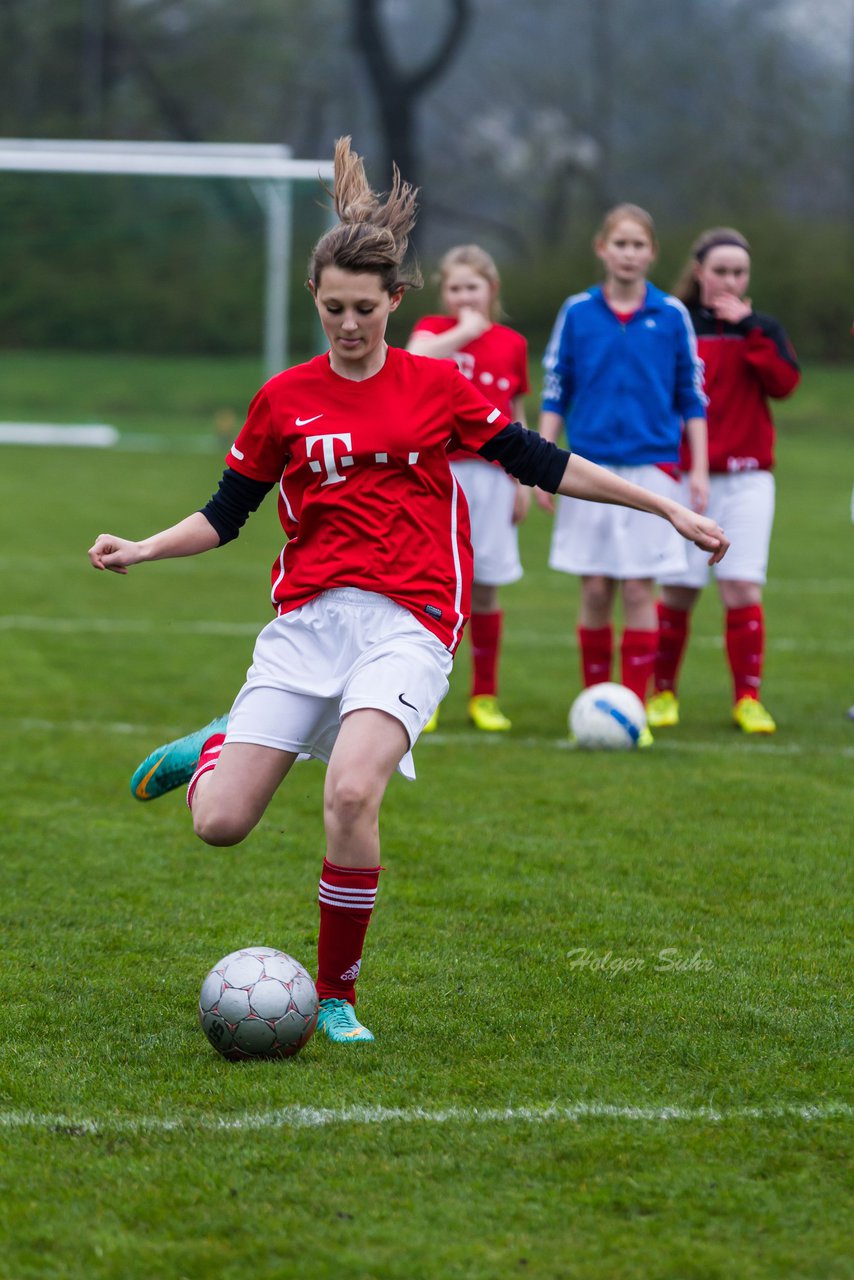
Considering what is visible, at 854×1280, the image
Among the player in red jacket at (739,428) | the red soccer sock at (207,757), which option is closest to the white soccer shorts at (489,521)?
the player in red jacket at (739,428)

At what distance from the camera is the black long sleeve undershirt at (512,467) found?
13.6 ft

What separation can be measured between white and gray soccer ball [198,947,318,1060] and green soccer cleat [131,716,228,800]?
827mm

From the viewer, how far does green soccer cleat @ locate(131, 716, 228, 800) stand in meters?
4.60

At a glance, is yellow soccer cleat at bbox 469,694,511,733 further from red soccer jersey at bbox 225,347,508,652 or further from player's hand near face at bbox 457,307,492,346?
red soccer jersey at bbox 225,347,508,652

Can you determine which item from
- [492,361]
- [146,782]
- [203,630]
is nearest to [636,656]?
[492,361]

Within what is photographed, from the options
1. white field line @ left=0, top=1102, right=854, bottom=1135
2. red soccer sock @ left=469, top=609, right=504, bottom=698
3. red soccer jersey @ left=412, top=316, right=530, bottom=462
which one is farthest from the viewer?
red soccer sock @ left=469, top=609, right=504, bottom=698

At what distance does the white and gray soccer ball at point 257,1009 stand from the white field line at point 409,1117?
27 centimetres

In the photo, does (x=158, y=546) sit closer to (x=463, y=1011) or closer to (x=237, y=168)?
(x=463, y=1011)

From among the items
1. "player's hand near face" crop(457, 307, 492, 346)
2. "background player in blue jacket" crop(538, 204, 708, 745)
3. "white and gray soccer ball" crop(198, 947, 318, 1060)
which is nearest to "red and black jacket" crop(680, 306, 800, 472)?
"background player in blue jacket" crop(538, 204, 708, 745)

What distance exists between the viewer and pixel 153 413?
26094 mm

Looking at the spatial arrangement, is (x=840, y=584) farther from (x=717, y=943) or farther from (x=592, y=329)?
(x=717, y=943)

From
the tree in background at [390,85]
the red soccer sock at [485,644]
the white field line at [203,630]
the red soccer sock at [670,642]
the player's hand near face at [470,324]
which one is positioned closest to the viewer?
the player's hand near face at [470,324]

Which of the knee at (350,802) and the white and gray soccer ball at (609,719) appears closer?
the knee at (350,802)

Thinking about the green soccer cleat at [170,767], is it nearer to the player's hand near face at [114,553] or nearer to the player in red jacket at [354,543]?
the player in red jacket at [354,543]
